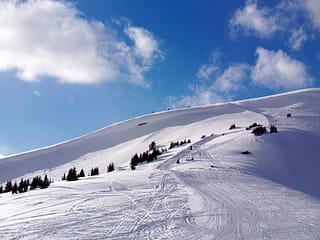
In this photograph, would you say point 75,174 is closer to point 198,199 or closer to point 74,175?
point 74,175

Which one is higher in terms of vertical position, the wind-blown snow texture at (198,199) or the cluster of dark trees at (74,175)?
the cluster of dark trees at (74,175)

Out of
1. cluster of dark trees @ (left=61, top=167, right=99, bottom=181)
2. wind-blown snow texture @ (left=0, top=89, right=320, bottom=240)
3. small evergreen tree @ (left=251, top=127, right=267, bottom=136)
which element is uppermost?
small evergreen tree @ (left=251, top=127, right=267, bottom=136)

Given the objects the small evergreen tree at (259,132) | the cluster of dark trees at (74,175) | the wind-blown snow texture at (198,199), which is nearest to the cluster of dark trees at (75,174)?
the cluster of dark trees at (74,175)

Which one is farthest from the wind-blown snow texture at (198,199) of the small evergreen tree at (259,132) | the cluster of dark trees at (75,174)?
the cluster of dark trees at (75,174)

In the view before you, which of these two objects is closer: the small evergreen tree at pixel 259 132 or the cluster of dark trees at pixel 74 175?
the cluster of dark trees at pixel 74 175

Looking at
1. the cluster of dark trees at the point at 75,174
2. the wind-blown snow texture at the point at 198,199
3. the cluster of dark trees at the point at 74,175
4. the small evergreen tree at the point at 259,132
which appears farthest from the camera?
the small evergreen tree at the point at 259,132

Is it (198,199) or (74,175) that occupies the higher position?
(74,175)

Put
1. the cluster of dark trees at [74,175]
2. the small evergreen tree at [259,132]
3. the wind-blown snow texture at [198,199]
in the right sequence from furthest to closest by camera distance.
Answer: the small evergreen tree at [259,132], the cluster of dark trees at [74,175], the wind-blown snow texture at [198,199]

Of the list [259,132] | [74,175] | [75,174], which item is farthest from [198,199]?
[259,132]

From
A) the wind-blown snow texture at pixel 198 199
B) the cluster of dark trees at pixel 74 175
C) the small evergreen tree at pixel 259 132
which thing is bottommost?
the wind-blown snow texture at pixel 198 199

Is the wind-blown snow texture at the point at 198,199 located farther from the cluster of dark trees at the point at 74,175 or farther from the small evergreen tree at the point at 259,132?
the cluster of dark trees at the point at 74,175

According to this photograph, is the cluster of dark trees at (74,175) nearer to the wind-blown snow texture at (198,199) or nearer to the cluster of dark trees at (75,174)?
the cluster of dark trees at (75,174)

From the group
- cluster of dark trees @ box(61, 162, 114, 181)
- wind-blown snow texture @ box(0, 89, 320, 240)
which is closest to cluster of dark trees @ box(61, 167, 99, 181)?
cluster of dark trees @ box(61, 162, 114, 181)

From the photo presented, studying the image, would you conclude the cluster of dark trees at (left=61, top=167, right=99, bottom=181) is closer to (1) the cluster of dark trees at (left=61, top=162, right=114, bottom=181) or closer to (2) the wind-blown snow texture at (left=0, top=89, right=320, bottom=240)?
(1) the cluster of dark trees at (left=61, top=162, right=114, bottom=181)
